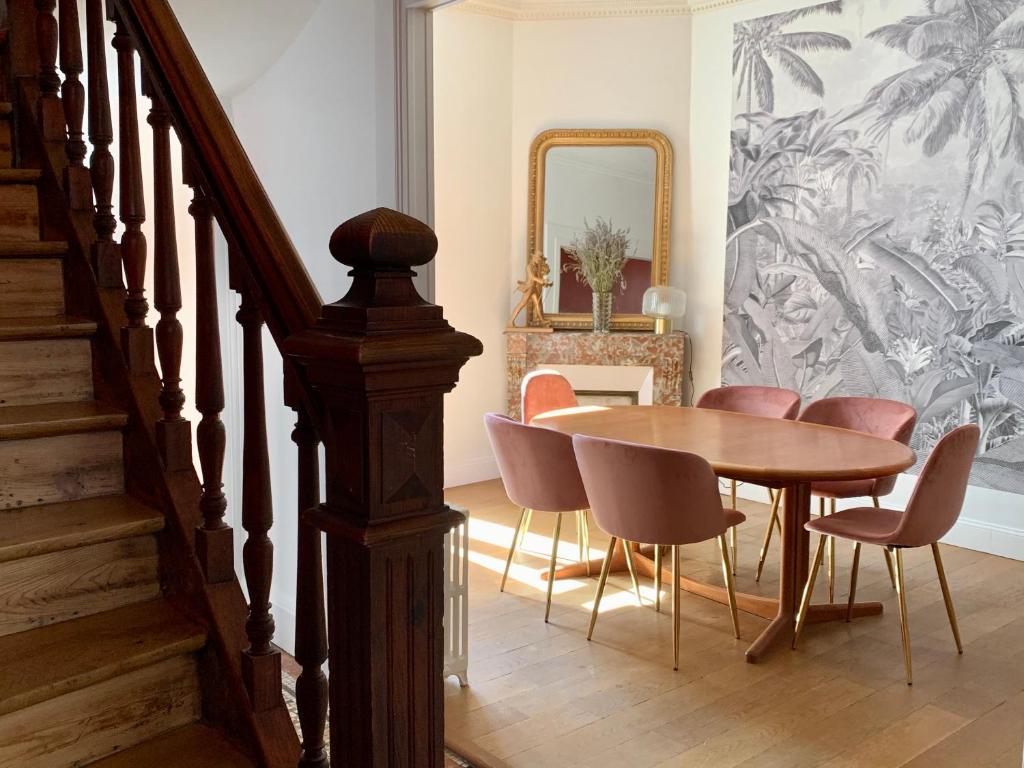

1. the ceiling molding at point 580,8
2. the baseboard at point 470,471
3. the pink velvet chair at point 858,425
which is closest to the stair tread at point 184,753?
the pink velvet chair at point 858,425

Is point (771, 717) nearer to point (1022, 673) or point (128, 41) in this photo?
point (1022, 673)

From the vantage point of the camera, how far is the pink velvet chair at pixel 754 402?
16.3 feet

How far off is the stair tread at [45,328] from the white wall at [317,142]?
4.23 ft

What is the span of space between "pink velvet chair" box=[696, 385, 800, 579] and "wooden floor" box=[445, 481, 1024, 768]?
813 mm

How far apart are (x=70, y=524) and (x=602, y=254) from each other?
5.09 meters

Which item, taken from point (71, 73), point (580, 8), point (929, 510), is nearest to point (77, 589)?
point (71, 73)

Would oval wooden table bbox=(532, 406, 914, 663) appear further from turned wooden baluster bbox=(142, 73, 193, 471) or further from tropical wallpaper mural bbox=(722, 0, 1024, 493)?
turned wooden baluster bbox=(142, 73, 193, 471)

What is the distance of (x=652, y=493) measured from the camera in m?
3.52

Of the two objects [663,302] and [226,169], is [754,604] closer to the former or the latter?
[663,302]

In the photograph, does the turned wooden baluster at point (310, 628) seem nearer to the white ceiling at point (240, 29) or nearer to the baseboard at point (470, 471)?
the white ceiling at point (240, 29)

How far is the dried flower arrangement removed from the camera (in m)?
6.50

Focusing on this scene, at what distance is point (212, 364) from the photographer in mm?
1689

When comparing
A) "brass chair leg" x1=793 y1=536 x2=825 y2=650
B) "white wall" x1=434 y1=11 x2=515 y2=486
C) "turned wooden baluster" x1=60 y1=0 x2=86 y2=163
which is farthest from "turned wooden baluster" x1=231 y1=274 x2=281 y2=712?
"white wall" x1=434 y1=11 x2=515 y2=486

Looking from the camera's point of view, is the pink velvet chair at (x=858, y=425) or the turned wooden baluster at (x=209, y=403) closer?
the turned wooden baluster at (x=209, y=403)
